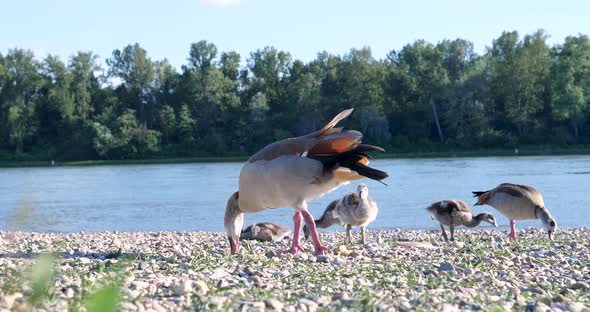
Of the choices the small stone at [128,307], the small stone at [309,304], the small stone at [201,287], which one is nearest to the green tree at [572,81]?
the small stone at [201,287]

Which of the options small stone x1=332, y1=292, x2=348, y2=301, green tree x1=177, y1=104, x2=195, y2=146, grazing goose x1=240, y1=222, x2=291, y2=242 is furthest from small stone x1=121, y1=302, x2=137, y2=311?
green tree x1=177, y1=104, x2=195, y2=146

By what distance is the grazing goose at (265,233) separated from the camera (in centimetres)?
1335

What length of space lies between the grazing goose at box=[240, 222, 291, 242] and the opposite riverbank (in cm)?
5025

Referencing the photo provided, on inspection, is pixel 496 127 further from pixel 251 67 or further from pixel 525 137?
pixel 251 67

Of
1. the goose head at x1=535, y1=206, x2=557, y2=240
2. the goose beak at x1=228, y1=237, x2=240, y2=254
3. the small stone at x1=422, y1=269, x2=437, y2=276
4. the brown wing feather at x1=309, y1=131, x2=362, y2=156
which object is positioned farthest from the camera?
the goose head at x1=535, y1=206, x2=557, y2=240

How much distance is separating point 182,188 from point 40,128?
43.8 meters

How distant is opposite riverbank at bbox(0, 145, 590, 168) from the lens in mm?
64000

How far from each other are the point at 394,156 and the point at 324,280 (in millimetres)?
60085

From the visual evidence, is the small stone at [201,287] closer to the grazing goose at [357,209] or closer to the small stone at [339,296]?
the small stone at [339,296]

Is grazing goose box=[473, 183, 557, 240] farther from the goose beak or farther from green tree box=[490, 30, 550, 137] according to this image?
green tree box=[490, 30, 550, 137]

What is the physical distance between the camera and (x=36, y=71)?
7762 centimetres

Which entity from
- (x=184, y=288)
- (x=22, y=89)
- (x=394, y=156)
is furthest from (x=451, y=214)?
(x=22, y=89)

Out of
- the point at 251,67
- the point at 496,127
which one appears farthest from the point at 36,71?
the point at 496,127

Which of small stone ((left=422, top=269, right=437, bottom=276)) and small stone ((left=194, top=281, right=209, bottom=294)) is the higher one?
small stone ((left=194, top=281, right=209, bottom=294))
